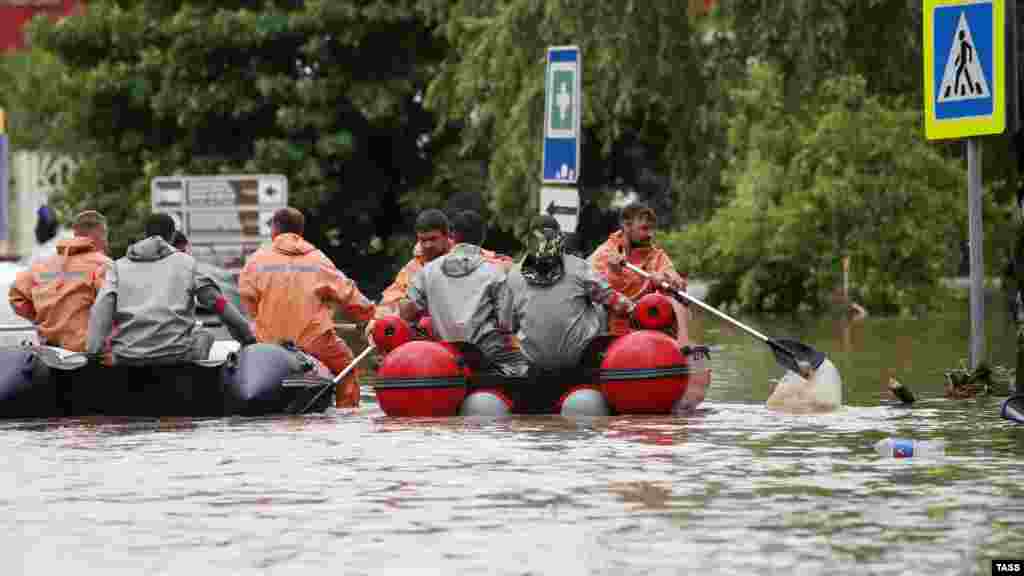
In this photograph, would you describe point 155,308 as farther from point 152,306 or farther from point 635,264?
point 635,264

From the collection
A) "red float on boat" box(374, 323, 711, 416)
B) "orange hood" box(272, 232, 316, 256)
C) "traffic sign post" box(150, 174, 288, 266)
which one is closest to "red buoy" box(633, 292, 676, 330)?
"red float on boat" box(374, 323, 711, 416)

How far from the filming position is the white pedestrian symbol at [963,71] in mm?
19016

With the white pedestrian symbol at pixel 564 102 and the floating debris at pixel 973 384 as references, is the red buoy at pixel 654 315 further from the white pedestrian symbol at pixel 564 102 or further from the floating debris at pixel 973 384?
the white pedestrian symbol at pixel 564 102

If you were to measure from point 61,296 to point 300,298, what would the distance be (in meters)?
1.71

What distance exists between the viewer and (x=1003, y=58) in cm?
1897

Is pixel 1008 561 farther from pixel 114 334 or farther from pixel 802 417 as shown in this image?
pixel 114 334

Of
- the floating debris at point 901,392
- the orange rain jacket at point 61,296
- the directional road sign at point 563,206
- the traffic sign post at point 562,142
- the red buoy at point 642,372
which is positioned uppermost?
the traffic sign post at point 562,142

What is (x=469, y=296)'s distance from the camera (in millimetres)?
18500

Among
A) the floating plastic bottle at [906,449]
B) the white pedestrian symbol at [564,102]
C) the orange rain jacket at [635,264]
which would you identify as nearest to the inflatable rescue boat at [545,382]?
the orange rain jacket at [635,264]

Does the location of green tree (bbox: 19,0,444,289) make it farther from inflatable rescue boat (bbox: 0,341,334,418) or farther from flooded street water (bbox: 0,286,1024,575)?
flooded street water (bbox: 0,286,1024,575)

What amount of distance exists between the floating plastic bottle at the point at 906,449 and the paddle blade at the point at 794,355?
4434 millimetres

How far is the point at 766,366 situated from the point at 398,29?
25321 mm

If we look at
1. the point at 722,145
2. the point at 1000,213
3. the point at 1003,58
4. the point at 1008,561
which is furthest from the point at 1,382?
the point at 1000,213

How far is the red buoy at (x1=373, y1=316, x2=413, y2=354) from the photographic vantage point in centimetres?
1879
